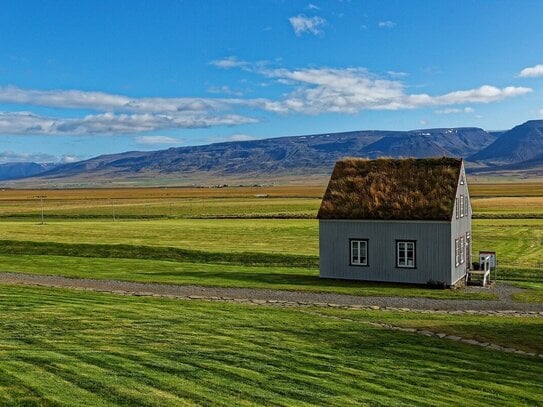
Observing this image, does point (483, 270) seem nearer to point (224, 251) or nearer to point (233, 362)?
point (224, 251)

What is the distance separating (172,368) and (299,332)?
6367 millimetres

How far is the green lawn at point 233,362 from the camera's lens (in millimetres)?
12336

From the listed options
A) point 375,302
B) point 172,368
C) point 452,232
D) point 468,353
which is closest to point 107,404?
point 172,368

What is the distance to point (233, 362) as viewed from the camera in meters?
15.1

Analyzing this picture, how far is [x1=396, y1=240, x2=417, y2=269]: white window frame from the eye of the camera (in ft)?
115

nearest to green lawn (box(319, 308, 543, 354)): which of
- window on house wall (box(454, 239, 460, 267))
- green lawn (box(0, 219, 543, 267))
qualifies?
window on house wall (box(454, 239, 460, 267))

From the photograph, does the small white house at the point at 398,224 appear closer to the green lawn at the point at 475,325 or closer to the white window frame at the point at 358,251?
the white window frame at the point at 358,251

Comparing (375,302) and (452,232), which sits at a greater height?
(452,232)

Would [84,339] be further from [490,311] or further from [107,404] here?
[490,311]

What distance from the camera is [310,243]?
55312mm

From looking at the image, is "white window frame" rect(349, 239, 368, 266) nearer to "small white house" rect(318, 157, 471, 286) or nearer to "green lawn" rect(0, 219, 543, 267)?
"small white house" rect(318, 157, 471, 286)

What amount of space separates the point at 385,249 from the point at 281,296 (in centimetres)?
894

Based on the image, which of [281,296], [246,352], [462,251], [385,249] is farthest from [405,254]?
[246,352]

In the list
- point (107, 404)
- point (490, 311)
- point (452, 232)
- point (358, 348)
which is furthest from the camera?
point (452, 232)
